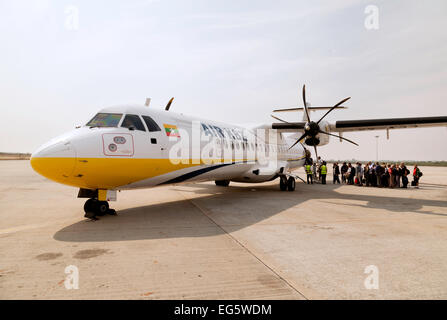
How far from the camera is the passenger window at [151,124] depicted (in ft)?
22.8

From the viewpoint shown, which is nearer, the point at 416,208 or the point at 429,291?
the point at 429,291

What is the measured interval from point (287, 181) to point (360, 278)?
11085mm

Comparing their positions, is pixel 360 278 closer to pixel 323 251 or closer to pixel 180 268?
pixel 323 251

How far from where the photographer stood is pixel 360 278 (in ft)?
→ 11.2

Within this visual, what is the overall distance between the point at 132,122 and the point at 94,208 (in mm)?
2552

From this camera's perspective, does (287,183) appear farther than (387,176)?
No

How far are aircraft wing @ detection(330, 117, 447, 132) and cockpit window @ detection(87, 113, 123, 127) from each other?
1100 cm

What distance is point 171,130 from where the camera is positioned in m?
7.58

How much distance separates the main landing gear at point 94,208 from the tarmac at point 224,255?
26 cm

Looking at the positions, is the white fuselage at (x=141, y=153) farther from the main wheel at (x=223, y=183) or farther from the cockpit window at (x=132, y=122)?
the main wheel at (x=223, y=183)

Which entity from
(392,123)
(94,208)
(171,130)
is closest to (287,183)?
(392,123)

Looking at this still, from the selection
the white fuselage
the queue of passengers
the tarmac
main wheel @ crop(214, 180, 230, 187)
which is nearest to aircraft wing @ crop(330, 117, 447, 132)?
the queue of passengers

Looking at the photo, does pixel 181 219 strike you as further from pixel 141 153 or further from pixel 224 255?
pixel 224 255
